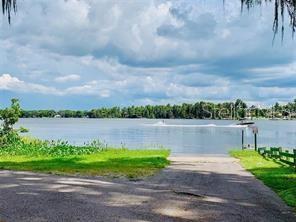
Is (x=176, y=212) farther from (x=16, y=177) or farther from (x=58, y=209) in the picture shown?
(x=16, y=177)

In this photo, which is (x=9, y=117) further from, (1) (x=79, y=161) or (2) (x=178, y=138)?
(2) (x=178, y=138)

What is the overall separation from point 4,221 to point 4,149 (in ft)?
83.2

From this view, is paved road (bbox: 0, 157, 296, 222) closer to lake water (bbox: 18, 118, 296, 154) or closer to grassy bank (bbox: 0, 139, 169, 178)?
grassy bank (bbox: 0, 139, 169, 178)

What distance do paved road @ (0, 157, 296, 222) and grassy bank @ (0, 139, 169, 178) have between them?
4626mm

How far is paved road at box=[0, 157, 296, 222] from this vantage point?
9.94m

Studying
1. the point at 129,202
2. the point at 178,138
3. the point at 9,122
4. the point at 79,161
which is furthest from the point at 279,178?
the point at 178,138

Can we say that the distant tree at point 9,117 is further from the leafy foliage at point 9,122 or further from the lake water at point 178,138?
the lake water at point 178,138

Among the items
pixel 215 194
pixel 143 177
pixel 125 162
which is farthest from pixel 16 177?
pixel 125 162

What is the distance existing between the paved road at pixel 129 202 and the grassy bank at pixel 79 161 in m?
4.63

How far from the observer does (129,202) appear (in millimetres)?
11375

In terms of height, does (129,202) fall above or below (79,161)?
above

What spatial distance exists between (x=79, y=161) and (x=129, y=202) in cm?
1510

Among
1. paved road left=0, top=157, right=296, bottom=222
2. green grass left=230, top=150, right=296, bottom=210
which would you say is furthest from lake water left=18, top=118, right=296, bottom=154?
paved road left=0, top=157, right=296, bottom=222

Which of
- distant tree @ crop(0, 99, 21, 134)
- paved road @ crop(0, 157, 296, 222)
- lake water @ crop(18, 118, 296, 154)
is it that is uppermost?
distant tree @ crop(0, 99, 21, 134)
